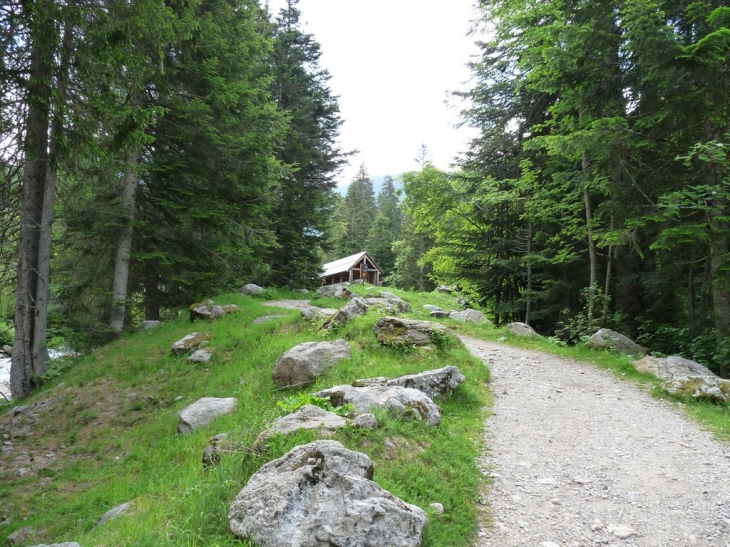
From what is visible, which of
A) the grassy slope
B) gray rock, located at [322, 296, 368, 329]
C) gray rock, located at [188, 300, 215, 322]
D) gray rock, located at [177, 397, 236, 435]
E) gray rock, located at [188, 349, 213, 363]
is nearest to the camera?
the grassy slope

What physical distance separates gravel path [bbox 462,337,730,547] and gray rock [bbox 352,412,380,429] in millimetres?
1389

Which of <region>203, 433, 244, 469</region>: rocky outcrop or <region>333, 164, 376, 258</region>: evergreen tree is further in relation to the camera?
<region>333, 164, 376, 258</region>: evergreen tree

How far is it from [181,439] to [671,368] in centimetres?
905

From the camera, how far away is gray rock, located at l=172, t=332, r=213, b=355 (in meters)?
10.0

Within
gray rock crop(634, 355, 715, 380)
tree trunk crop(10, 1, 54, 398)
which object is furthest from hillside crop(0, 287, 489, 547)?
gray rock crop(634, 355, 715, 380)

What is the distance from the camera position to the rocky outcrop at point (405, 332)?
8.23 meters

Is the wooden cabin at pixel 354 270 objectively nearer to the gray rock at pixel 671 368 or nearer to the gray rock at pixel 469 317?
the gray rock at pixel 469 317

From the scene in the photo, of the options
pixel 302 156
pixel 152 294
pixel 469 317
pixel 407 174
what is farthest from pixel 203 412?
pixel 302 156

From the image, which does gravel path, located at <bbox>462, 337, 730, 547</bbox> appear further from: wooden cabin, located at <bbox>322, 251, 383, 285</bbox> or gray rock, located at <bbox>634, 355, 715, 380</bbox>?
wooden cabin, located at <bbox>322, 251, 383, 285</bbox>

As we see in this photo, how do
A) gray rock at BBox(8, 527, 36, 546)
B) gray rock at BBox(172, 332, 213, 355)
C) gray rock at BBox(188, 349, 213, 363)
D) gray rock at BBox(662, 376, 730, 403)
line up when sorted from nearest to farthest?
1. gray rock at BBox(8, 527, 36, 546)
2. gray rock at BBox(662, 376, 730, 403)
3. gray rock at BBox(188, 349, 213, 363)
4. gray rock at BBox(172, 332, 213, 355)

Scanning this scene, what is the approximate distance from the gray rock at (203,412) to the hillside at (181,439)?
0.64 ft

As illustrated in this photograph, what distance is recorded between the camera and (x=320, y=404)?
4.94 m

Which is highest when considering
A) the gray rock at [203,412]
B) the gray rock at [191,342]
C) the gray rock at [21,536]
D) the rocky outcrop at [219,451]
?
the rocky outcrop at [219,451]

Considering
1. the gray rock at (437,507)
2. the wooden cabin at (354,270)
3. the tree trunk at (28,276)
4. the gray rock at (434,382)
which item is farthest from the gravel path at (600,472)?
the wooden cabin at (354,270)
